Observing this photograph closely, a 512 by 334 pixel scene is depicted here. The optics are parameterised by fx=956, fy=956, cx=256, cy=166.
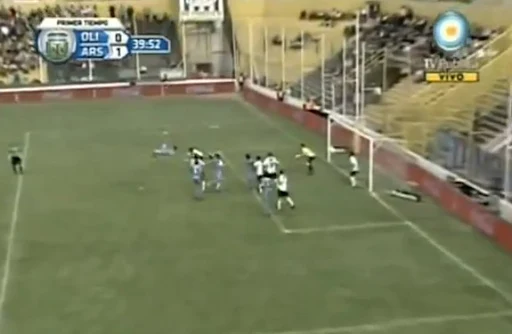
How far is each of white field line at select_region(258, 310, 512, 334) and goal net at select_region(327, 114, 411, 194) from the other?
891cm

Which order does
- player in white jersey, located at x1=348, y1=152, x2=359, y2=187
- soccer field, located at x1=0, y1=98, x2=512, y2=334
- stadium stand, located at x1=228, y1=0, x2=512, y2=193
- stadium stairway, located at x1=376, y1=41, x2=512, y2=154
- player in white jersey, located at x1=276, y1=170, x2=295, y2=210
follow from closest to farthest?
1. soccer field, located at x1=0, y1=98, x2=512, y2=334
2. player in white jersey, located at x1=276, y1=170, x2=295, y2=210
3. player in white jersey, located at x1=348, y1=152, x2=359, y2=187
4. stadium stand, located at x1=228, y1=0, x2=512, y2=193
5. stadium stairway, located at x1=376, y1=41, x2=512, y2=154

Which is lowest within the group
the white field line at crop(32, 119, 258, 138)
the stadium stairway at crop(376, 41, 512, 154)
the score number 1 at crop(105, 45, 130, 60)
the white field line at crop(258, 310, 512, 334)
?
the white field line at crop(258, 310, 512, 334)

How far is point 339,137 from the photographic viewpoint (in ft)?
102

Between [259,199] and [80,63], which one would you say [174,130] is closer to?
[259,199]

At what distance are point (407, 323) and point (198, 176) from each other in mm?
9963

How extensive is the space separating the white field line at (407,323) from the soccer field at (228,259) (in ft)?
0.11

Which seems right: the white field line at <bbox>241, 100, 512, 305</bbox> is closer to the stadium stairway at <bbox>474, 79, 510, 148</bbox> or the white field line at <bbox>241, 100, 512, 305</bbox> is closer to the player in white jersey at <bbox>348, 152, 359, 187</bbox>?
the player in white jersey at <bbox>348, 152, 359, 187</bbox>

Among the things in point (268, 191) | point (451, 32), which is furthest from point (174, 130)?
point (268, 191)

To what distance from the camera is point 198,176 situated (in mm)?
24359

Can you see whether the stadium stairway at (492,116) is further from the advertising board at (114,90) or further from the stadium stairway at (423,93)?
the advertising board at (114,90)

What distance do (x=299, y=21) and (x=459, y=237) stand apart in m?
31.8

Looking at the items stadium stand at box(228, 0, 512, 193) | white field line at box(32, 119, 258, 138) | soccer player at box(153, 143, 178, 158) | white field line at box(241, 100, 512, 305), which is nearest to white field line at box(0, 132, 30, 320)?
soccer player at box(153, 143, 178, 158)

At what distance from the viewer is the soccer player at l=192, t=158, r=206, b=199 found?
24312 mm

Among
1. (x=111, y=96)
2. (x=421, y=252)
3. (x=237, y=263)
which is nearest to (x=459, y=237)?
(x=421, y=252)
